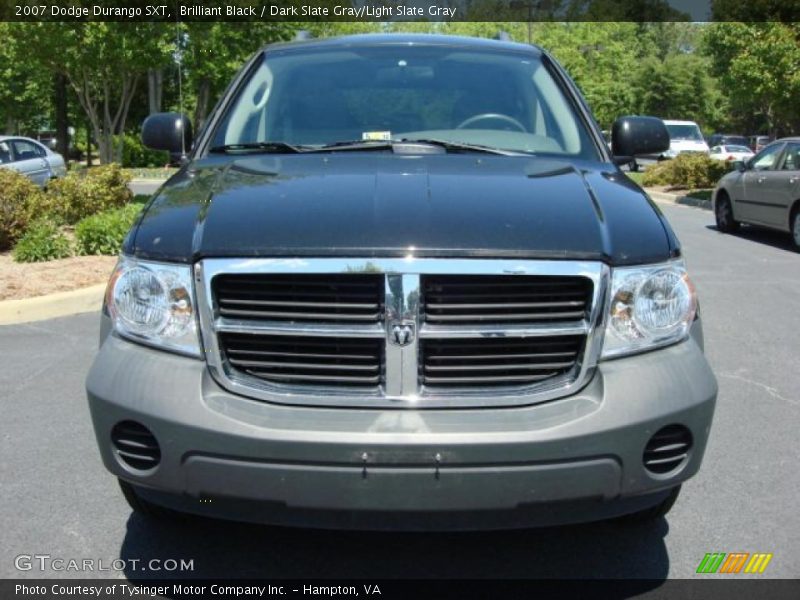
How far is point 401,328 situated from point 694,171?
852 inches

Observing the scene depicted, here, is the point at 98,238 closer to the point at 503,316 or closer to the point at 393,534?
the point at 393,534

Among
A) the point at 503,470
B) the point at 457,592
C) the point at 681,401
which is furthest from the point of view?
the point at 457,592

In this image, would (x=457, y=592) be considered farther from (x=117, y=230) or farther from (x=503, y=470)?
(x=117, y=230)

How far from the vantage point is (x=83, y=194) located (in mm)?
11461

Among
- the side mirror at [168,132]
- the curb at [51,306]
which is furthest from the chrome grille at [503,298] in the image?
the curb at [51,306]

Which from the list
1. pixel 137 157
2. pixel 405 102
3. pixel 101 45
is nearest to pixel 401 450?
pixel 405 102

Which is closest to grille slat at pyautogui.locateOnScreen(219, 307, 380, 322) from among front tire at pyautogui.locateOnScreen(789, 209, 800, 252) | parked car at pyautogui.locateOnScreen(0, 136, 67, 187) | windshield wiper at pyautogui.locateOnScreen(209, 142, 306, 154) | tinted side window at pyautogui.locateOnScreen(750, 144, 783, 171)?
windshield wiper at pyautogui.locateOnScreen(209, 142, 306, 154)

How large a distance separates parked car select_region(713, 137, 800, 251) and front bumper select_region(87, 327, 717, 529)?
10369 millimetres

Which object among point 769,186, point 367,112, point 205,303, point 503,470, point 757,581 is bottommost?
point 769,186

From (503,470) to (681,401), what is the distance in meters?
0.60

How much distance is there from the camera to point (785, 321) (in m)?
7.38

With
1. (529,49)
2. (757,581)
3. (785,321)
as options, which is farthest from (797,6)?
(757,581)

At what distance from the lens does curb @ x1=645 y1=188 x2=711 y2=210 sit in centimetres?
1916

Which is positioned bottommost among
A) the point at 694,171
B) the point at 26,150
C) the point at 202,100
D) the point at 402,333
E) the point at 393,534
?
the point at 694,171
